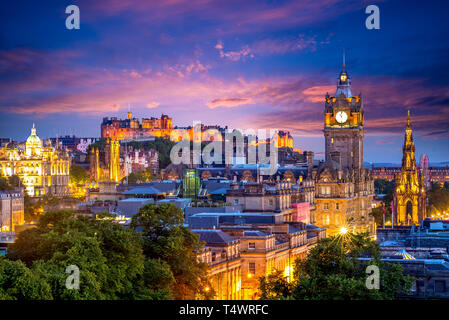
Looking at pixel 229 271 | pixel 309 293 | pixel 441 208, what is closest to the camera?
pixel 309 293

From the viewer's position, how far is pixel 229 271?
76688mm

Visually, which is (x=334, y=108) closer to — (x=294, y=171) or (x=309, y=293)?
(x=294, y=171)

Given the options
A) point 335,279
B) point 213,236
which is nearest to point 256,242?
point 213,236

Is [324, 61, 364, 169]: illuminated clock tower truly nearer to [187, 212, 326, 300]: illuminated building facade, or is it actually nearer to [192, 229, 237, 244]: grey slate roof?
[187, 212, 326, 300]: illuminated building facade

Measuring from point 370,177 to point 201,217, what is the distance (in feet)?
257

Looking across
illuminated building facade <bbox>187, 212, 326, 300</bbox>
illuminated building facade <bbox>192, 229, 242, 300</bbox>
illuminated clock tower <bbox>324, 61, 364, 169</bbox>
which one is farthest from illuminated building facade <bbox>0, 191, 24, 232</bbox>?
illuminated building facade <bbox>192, 229, 242, 300</bbox>

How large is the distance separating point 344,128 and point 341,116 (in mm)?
2102


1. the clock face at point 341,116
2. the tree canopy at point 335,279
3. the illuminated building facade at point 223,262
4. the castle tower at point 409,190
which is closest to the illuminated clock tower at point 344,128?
the clock face at point 341,116

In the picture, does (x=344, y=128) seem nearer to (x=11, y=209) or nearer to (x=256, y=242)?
(x=11, y=209)

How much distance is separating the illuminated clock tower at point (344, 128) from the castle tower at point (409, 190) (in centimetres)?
2386

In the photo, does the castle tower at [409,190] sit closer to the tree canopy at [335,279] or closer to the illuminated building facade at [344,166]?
the illuminated building facade at [344,166]

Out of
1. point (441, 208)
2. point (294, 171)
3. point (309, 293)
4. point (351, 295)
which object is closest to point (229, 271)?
point (309, 293)

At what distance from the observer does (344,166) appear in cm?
15338

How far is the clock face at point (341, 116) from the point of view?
152625 millimetres
